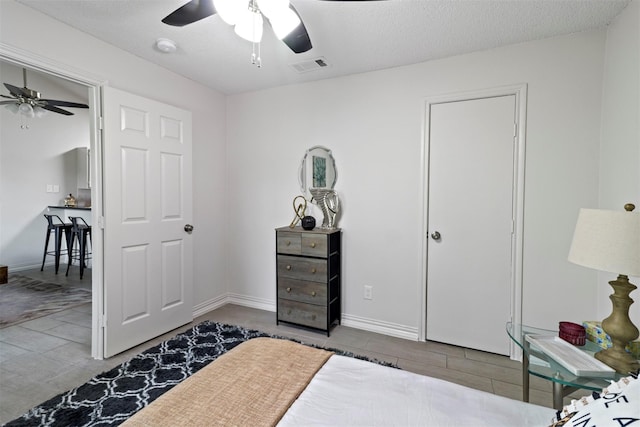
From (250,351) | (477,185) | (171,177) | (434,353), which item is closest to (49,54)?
(171,177)

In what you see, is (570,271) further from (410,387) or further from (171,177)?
(171,177)

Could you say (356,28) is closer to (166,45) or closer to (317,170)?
(317,170)

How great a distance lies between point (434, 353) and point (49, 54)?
11.7 feet

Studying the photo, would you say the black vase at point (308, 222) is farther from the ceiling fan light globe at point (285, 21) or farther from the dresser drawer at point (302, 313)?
the ceiling fan light globe at point (285, 21)

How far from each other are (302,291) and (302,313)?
8.2 inches

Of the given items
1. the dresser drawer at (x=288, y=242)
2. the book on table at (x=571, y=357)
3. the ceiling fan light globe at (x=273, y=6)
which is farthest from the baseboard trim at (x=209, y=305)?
the book on table at (x=571, y=357)

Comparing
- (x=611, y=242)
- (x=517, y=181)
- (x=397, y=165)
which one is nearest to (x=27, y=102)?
(x=397, y=165)

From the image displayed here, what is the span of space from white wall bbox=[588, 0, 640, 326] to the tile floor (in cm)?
87

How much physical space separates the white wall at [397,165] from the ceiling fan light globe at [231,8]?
152 cm

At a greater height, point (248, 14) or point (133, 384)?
point (248, 14)

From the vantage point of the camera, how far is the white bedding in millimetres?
882

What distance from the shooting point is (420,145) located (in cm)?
261

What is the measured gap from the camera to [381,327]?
2.81 meters

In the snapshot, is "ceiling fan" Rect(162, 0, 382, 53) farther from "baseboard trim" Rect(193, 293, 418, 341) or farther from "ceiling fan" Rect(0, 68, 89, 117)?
"ceiling fan" Rect(0, 68, 89, 117)
